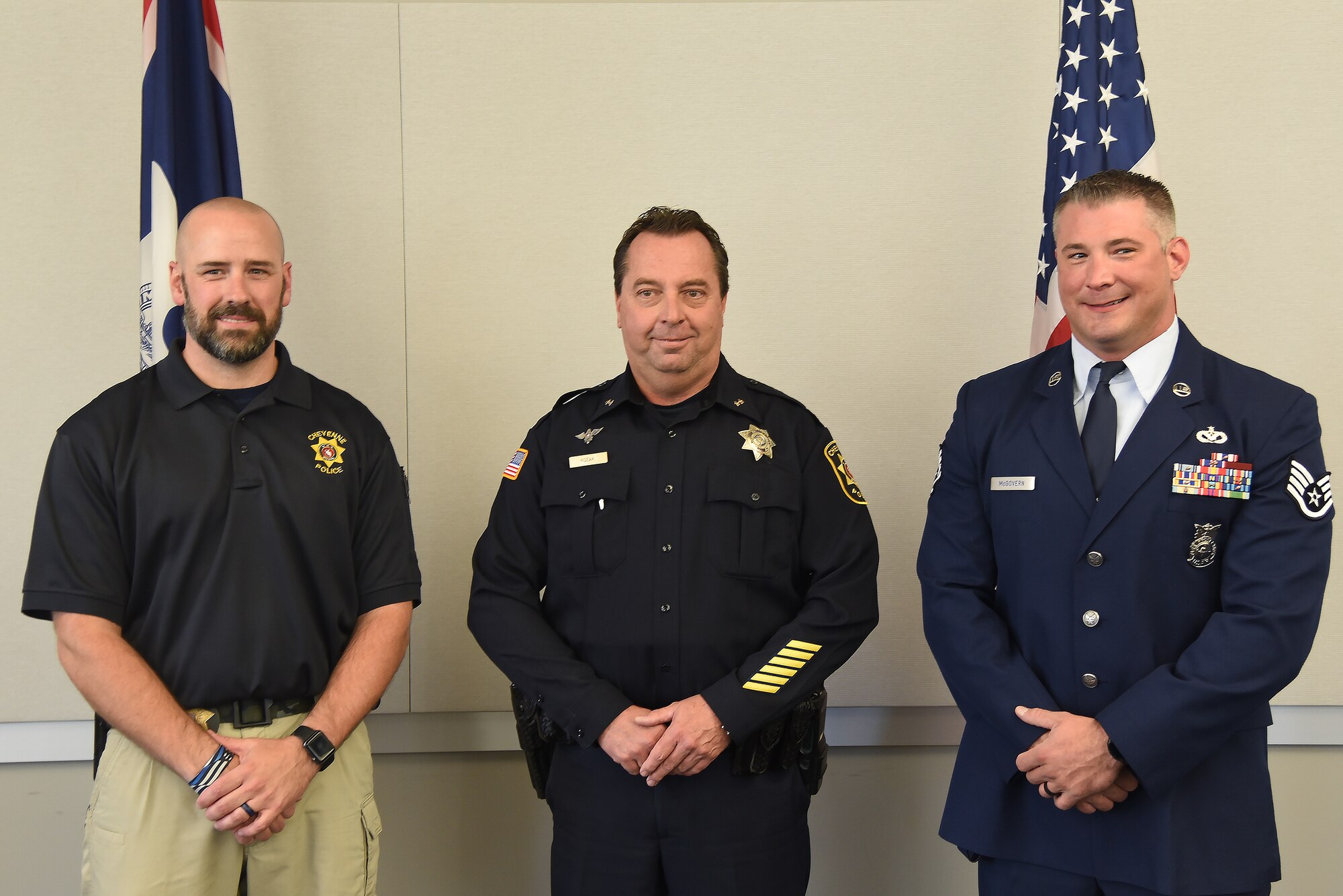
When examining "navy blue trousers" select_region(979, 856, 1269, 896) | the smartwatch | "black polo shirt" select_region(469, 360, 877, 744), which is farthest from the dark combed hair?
"navy blue trousers" select_region(979, 856, 1269, 896)

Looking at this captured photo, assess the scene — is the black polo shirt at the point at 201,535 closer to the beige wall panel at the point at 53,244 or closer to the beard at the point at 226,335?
the beard at the point at 226,335

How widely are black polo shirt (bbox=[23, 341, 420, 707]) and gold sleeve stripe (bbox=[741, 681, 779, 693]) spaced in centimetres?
85

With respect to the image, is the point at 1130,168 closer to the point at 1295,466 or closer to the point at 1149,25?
the point at 1149,25

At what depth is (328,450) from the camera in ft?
6.93

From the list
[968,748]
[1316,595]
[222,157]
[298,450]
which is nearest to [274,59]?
[222,157]

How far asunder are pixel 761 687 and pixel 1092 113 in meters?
1.78

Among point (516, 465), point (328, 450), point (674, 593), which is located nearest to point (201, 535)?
point (328, 450)

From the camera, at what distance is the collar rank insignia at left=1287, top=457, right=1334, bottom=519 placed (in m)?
1.81

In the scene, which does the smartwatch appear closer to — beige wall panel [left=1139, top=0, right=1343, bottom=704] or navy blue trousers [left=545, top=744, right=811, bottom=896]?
navy blue trousers [left=545, top=744, right=811, bottom=896]

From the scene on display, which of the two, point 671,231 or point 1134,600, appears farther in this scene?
point 671,231

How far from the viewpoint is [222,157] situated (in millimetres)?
2713

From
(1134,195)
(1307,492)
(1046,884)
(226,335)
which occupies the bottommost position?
(1046,884)

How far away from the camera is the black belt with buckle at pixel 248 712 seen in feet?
6.51

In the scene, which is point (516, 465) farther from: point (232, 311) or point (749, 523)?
point (232, 311)
